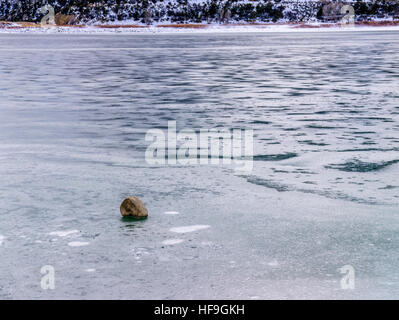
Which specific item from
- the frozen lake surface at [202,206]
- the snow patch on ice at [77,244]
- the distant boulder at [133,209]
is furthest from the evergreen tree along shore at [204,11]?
the snow patch on ice at [77,244]

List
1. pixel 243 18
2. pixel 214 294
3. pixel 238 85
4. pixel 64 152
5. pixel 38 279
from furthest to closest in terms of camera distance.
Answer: pixel 243 18 < pixel 238 85 < pixel 64 152 < pixel 38 279 < pixel 214 294

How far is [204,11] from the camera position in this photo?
176250 millimetres

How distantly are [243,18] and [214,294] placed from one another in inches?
6954

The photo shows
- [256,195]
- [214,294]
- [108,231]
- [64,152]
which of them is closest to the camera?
[214,294]

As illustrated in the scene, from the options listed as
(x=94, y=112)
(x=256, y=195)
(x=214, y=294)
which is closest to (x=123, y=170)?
(x=256, y=195)

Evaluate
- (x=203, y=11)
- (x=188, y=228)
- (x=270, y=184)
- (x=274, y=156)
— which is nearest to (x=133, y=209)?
(x=188, y=228)

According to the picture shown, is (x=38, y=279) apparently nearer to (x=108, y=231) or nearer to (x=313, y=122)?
(x=108, y=231)

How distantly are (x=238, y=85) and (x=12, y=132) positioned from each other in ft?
26.6

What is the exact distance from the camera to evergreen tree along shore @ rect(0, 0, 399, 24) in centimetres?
17138

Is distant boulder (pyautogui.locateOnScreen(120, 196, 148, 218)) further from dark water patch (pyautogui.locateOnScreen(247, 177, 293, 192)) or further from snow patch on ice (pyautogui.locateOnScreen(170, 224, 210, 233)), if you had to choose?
dark water patch (pyautogui.locateOnScreen(247, 177, 293, 192))

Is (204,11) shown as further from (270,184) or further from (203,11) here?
(270,184)

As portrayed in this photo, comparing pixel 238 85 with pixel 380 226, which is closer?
pixel 380 226

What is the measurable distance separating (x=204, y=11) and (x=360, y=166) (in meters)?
174

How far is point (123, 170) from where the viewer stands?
6645 millimetres
